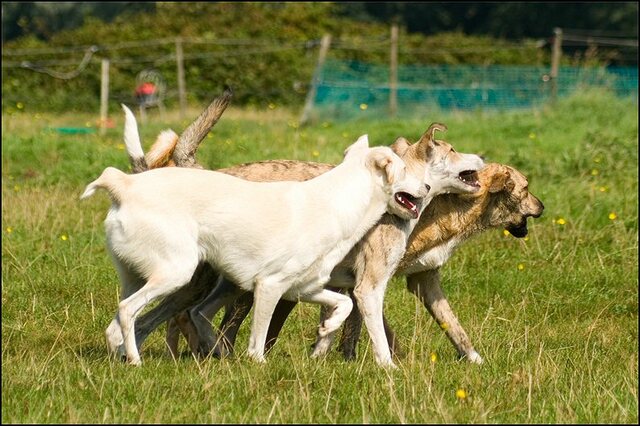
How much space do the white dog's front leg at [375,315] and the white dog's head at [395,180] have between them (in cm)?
48

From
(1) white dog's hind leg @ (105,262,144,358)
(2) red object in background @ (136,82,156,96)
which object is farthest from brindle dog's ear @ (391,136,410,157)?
(2) red object in background @ (136,82,156,96)

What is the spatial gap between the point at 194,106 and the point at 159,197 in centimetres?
2480

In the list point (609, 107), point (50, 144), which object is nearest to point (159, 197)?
point (50, 144)

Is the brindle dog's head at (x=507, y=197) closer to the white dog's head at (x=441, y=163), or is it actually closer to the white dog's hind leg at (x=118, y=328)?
the white dog's head at (x=441, y=163)

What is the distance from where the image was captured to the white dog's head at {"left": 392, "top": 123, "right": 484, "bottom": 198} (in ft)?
24.4

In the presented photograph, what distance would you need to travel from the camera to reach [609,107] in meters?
21.4

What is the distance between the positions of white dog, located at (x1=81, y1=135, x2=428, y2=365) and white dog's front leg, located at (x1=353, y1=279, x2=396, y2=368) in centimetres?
16

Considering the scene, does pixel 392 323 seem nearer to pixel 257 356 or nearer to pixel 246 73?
pixel 257 356

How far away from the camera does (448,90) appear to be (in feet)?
87.5

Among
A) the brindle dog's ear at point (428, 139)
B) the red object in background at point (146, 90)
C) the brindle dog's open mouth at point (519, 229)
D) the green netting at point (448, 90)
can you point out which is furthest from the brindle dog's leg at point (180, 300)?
the red object in background at point (146, 90)

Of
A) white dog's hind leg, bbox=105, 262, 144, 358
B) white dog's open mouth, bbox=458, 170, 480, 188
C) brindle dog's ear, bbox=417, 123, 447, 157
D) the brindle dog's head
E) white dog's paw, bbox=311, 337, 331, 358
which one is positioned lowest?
white dog's paw, bbox=311, 337, 331, 358

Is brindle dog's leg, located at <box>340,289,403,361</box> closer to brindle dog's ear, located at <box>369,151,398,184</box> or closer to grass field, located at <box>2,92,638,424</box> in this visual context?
grass field, located at <box>2,92,638,424</box>

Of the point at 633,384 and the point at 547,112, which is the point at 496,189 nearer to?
the point at 633,384

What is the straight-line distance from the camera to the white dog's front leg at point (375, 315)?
700 centimetres
